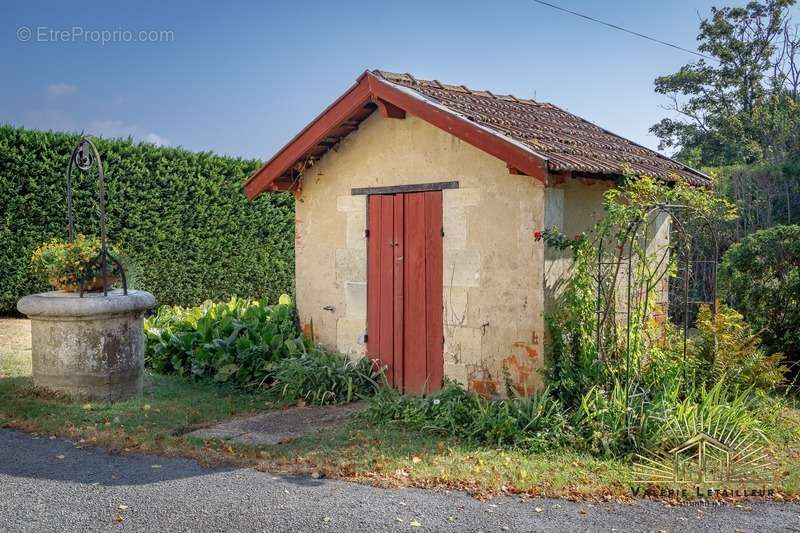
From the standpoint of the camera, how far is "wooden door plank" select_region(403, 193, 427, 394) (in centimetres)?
832

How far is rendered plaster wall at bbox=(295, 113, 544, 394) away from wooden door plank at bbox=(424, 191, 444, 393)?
8 centimetres

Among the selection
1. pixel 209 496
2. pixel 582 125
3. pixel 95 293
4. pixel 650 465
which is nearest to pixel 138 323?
pixel 95 293

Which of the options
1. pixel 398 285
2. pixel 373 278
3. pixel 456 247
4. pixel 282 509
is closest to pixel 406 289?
pixel 398 285

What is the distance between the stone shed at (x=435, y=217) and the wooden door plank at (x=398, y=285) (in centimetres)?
2

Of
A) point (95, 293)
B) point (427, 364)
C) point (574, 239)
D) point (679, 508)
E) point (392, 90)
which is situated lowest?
point (679, 508)

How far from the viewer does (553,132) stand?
895 cm

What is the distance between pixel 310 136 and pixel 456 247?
7.34 ft

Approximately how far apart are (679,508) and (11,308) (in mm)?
11385

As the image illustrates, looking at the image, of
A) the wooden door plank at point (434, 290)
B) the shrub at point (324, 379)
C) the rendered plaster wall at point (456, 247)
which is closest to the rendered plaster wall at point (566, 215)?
the rendered plaster wall at point (456, 247)

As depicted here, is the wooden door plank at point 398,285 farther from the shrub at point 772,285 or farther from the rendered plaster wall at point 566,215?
the shrub at point 772,285

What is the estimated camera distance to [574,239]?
7.75 m

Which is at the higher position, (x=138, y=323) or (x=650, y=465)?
(x=138, y=323)

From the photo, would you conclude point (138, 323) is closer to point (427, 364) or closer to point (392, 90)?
point (427, 364)

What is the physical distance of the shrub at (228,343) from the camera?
9219mm
